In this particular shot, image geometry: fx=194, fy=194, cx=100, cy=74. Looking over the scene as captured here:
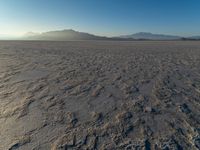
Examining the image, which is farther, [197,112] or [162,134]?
[197,112]

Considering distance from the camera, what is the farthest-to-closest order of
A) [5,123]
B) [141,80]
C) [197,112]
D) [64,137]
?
[141,80]
[197,112]
[5,123]
[64,137]

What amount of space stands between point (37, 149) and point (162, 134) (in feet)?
7.34

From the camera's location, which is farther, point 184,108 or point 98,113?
point 184,108

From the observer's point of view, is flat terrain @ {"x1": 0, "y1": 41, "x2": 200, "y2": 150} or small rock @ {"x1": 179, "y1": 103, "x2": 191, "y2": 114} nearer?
flat terrain @ {"x1": 0, "y1": 41, "x2": 200, "y2": 150}

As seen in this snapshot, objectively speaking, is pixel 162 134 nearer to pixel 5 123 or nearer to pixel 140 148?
pixel 140 148

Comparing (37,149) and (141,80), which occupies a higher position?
(37,149)

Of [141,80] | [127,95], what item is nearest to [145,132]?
[127,95]

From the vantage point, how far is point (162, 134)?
3631mm

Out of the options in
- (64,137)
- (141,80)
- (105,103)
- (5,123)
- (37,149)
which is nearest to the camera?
(37,149)

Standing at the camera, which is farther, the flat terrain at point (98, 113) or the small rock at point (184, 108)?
the small rock at point (184, 108)

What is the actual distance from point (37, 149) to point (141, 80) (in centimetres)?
529

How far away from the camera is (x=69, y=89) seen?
6.33 m

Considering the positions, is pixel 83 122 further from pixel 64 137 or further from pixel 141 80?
pixel 141 80

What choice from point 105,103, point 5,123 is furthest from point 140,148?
point 5,123
